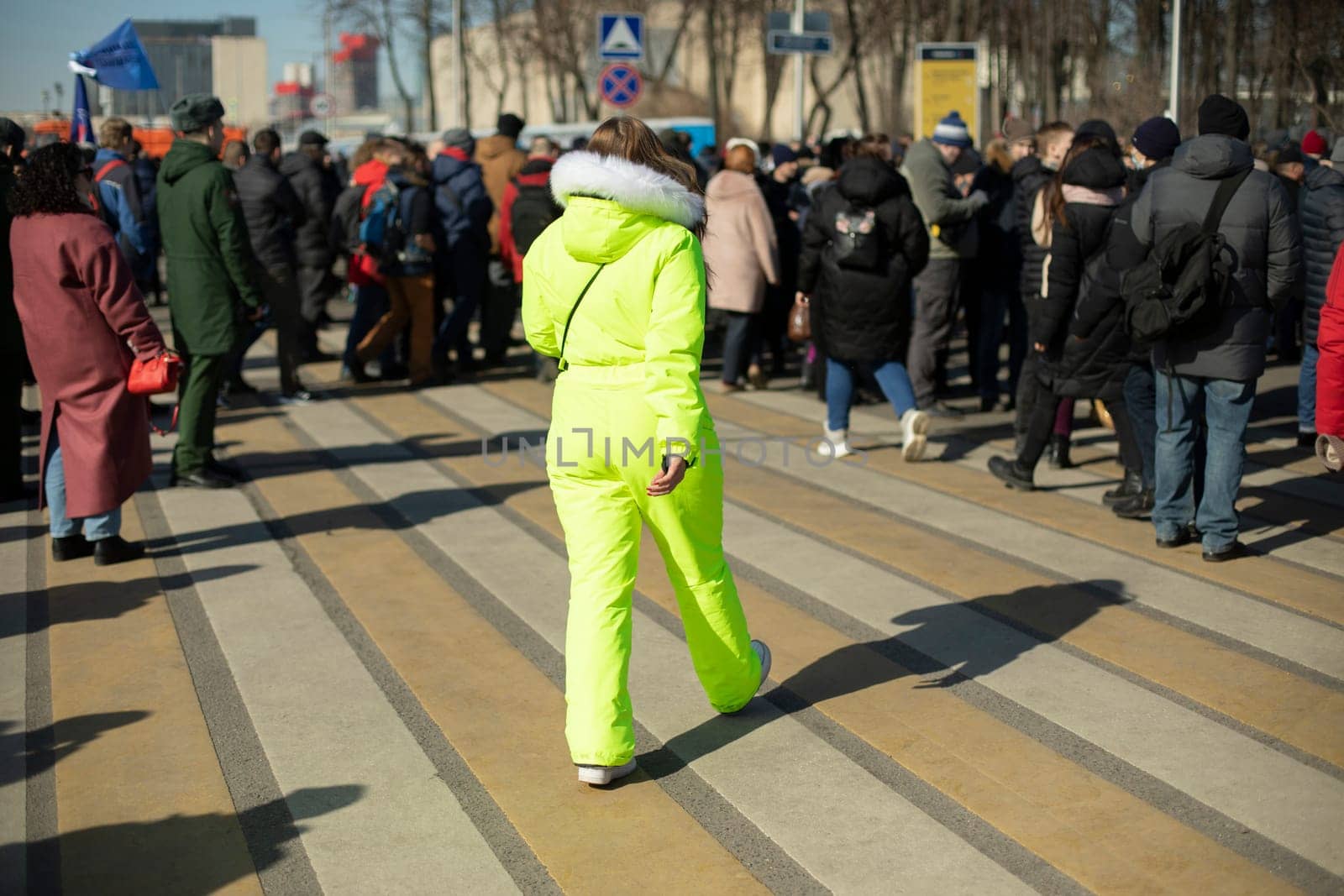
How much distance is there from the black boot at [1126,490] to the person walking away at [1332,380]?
251cm

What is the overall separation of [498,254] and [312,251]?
1.81 metres

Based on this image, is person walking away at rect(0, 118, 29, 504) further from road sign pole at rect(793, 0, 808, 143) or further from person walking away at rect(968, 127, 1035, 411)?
road sign pole at rect(793, 0, 808, 143)

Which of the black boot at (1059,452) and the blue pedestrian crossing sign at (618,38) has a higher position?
the blue pedestrian crossing sign at (618,38)

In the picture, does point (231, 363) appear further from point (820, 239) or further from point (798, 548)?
point (798, 548)

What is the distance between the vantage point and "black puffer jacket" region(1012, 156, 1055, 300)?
951 centimetres

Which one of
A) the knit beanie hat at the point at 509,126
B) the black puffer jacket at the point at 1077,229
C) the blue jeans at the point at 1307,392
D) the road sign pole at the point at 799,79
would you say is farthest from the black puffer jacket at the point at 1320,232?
the road sign pole at the point at 799,79

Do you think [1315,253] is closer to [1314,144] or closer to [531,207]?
[1314,144]

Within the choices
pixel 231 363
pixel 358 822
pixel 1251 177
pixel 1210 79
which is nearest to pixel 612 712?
pixel 358 822

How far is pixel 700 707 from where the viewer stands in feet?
17.4

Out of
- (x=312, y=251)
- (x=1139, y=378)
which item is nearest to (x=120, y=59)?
(x=312, y=251)

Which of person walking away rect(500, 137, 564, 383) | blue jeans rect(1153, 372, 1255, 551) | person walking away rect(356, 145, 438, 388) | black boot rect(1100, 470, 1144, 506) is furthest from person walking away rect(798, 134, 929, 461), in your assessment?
person walking away rect(356, 145, 438, 388)

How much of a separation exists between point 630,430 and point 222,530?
4273mm

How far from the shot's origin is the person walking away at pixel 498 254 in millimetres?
13430

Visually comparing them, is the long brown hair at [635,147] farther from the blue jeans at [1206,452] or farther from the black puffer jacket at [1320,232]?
the black puffer jacket at [1320,232]
